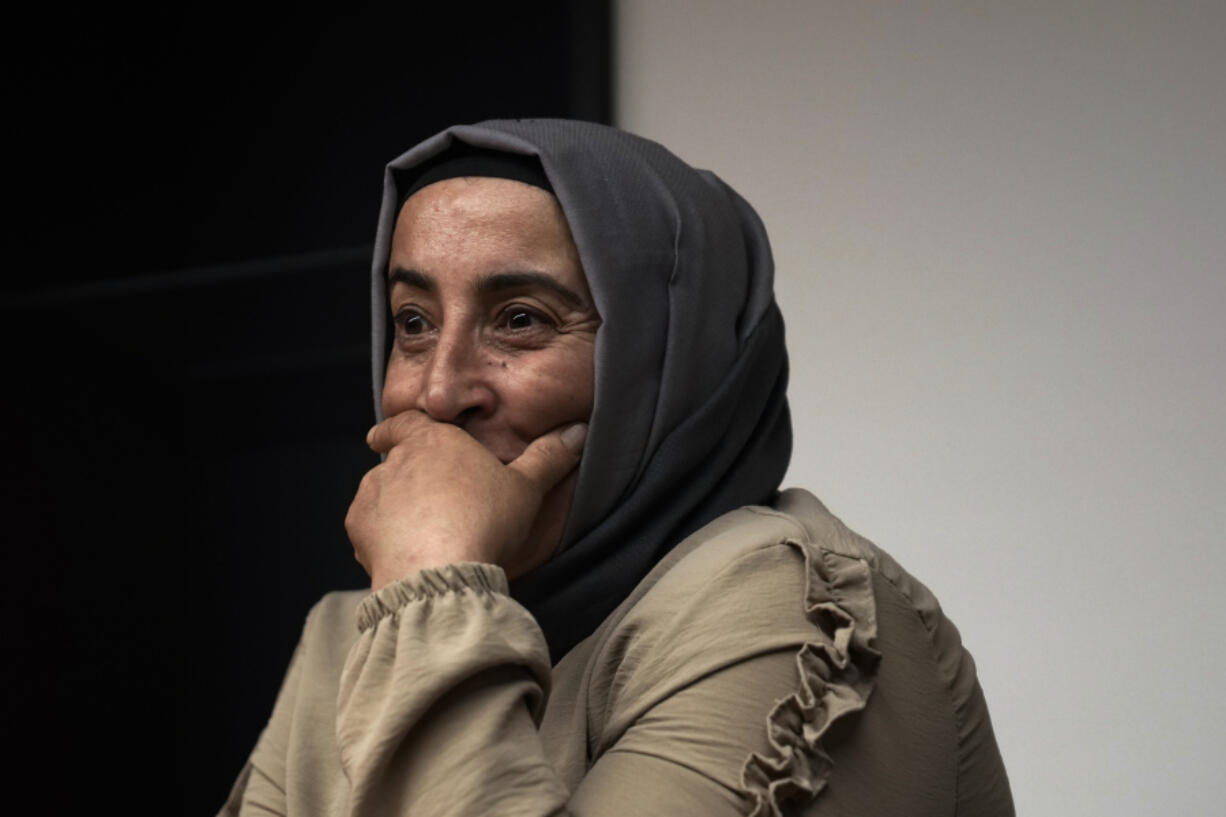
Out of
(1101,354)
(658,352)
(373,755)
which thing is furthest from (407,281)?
(1101,354)

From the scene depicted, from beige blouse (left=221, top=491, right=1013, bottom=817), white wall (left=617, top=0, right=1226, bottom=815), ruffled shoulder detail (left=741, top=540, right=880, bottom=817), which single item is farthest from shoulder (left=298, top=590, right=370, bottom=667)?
white wall (left=617, top=0, right=1226, bottom=815)

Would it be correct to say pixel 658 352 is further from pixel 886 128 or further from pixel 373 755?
pixel 886 128

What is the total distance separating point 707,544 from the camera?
1.62 meters

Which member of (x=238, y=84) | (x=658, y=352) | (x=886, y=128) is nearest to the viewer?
(x=658, y=352)

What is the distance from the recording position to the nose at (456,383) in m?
1.67

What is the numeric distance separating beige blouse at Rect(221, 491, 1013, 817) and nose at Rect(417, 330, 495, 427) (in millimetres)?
199

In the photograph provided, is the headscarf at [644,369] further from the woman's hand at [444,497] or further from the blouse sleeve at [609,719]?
the blouse sleeve at [609,719]

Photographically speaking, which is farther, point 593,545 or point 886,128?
point 886,128

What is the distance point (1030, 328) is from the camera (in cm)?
262

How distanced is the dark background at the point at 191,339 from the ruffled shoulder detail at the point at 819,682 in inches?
55.7

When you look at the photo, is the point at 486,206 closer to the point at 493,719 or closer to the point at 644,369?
the point at 644,369

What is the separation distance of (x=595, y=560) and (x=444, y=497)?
21 centimetres

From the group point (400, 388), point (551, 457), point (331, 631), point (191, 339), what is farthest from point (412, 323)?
point (191, 339)

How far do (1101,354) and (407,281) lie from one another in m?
1.13
